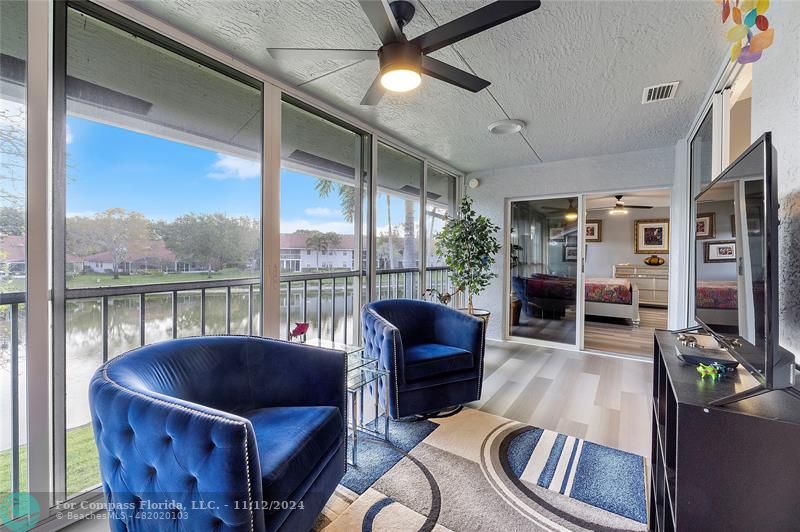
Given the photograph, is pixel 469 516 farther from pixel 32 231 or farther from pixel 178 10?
pixel 178 10

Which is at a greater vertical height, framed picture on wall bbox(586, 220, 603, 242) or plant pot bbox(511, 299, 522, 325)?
framed picture on wall bbox(586, 220, 603, 242)

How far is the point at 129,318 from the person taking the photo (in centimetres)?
189

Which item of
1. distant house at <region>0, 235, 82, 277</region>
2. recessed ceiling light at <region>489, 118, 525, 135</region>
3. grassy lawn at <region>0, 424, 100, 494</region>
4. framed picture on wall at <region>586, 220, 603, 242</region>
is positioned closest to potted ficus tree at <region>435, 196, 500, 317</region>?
recessed ceiling light at <region>489, 118, 525, 135</region>

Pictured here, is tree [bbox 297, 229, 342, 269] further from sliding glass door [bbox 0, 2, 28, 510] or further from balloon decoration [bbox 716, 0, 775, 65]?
balloon decoration [bbox 716, 0, 775, 65]

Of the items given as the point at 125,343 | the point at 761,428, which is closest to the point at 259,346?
the point at 125,343

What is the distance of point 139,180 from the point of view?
6.03 ft

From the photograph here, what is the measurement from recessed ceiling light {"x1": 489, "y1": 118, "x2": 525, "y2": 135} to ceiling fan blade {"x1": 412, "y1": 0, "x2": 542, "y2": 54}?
67.1 inches

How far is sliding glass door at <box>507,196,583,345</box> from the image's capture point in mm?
4406

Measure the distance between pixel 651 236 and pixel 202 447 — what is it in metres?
8.79

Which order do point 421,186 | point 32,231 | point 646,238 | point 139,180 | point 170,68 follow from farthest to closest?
point 646,238
point 421,186
point 170,68
point 139,180
point 32,231

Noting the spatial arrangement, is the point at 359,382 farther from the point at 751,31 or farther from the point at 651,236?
the point at 651,236

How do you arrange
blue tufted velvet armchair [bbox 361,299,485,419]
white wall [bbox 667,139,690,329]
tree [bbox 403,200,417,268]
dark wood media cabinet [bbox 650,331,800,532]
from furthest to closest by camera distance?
tree [bbox 403,200,417,268]
white wall [bbox 667,139,690,329]
blue tufted velvet armchair [bbox 361,299,485,419]
dark wood media cabinet [bbox 650,331,800,532]

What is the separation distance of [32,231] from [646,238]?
358 inches

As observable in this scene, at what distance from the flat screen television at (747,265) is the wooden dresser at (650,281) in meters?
6.56
